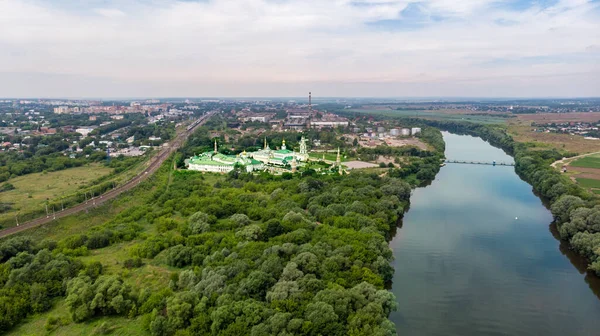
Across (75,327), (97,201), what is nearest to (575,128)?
(97,201)

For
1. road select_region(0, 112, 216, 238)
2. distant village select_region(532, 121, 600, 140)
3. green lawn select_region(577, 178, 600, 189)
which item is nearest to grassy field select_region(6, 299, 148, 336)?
road select_region(0, 112, 216, 238)

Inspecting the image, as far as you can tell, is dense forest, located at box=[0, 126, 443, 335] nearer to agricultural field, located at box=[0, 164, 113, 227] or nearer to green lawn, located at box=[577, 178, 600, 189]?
agricultural field, located at box=[0, 164, 113, 227]

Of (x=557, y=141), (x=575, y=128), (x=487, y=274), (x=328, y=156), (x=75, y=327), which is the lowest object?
(x=487, y=274)

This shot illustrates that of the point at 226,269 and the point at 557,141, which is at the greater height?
the point at 557,141

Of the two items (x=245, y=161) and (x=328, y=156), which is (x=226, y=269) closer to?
(x=245, y=161)

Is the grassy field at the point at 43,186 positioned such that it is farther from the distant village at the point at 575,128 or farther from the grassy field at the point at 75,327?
the distant village at the point at 575,128

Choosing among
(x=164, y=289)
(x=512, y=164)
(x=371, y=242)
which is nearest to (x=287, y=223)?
(x=371, y=242)
